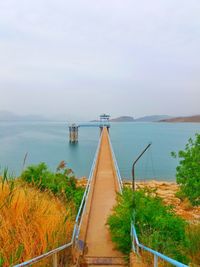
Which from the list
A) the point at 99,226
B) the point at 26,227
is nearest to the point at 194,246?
the point at 99,226

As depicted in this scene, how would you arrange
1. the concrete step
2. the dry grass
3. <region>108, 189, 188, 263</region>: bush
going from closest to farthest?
the dry grass < <region>108, 189, 188, 263</region>: bush < the concrete step

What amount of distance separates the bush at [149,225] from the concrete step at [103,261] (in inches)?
13.1

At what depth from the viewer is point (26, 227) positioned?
5.01 metres

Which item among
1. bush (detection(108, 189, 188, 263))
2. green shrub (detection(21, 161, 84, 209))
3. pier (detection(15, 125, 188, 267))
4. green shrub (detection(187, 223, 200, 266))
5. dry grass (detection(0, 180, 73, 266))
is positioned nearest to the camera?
dry grass (detection(0, 180, 73, 266))

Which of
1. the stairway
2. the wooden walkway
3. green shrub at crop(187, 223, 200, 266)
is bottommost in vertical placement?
the stairway

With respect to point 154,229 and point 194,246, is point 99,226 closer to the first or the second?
point 154,229

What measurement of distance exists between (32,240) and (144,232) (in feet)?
7.32

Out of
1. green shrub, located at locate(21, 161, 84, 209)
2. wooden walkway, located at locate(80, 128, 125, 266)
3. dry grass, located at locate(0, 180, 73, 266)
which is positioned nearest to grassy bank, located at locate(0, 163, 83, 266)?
dry grass, located at locate(0, 180, 73, 266)

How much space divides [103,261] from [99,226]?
179 cm

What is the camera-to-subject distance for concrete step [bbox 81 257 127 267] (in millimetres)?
6277

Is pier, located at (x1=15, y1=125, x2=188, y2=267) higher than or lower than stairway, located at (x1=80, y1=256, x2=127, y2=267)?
higher

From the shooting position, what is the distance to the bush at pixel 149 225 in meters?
5.37

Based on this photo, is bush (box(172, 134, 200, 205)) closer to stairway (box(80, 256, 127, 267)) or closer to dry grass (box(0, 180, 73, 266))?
stairway (box(80, 256, 127, 267))

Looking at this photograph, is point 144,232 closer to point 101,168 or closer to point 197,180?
point 197,180
